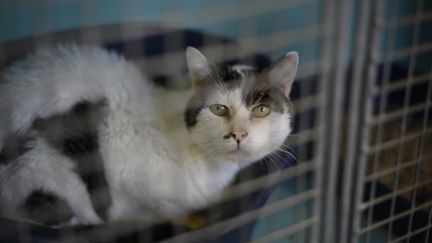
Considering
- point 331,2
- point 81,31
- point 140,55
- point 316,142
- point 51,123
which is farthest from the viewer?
point 140,55

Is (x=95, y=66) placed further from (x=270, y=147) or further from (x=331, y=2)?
(x=331, y=2)

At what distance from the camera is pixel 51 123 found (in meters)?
1.20

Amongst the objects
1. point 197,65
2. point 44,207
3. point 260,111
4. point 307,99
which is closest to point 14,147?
point 44,207

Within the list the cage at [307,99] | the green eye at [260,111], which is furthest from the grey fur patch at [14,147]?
the green eye at [260,111]

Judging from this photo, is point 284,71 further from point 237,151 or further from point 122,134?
point 122,134

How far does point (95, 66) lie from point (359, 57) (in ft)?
2.56

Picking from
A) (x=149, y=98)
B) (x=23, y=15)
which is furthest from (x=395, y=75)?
(x=23, y=15)

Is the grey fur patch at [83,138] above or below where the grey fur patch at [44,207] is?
above

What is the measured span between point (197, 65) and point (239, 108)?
0.15 m

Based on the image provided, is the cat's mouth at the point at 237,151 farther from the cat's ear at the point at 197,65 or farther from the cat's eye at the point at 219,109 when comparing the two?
the cat's ear at the point at 197,65

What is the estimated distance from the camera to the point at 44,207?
1.21 metres

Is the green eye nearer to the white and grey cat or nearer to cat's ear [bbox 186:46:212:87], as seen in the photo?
the white and grey cat

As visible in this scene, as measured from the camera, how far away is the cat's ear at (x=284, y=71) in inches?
45.3

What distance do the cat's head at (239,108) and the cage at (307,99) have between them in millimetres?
58
